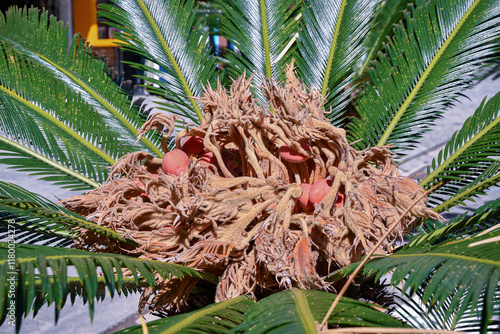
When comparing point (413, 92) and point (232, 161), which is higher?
point (413, 92)

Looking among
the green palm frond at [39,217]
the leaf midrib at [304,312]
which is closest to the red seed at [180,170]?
the green palm frond at [39,217]

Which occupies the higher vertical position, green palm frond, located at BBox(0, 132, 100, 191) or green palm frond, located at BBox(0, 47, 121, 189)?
green palm frond, located at BBox(0, 47, 121, 189)

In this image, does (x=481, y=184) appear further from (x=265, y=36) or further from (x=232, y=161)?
(x=265, y=36)

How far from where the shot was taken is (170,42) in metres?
2.12

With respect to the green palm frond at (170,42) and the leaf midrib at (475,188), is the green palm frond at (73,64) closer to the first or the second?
the green palm frond at (170,42)

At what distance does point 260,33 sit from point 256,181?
1.13 metres

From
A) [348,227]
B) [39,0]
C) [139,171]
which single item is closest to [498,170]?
[348,227]

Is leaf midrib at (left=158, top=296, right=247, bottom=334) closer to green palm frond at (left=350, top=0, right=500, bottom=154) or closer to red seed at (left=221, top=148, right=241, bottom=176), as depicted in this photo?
red seed at (left=221, top=148, right=241, bottom=176)

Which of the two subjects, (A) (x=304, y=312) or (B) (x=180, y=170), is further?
(B) (x=180, y=170)

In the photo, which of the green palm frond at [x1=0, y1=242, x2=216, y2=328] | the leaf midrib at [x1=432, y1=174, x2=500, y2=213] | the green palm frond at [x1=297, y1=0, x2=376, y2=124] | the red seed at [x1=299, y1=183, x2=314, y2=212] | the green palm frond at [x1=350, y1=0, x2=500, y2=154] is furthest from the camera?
the green palm frond at [x1=297, y1=0, x2=376, y2=124]

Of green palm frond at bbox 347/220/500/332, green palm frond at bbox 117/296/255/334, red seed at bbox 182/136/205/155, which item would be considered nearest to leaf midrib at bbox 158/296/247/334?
green palm frond at bbox 117/296/255/334

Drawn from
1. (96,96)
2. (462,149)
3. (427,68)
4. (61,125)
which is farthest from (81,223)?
(427,68)

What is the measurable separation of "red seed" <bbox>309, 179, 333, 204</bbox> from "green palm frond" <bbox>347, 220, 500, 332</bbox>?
0.20 m

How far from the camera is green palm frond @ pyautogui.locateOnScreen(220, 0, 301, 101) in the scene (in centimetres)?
214
